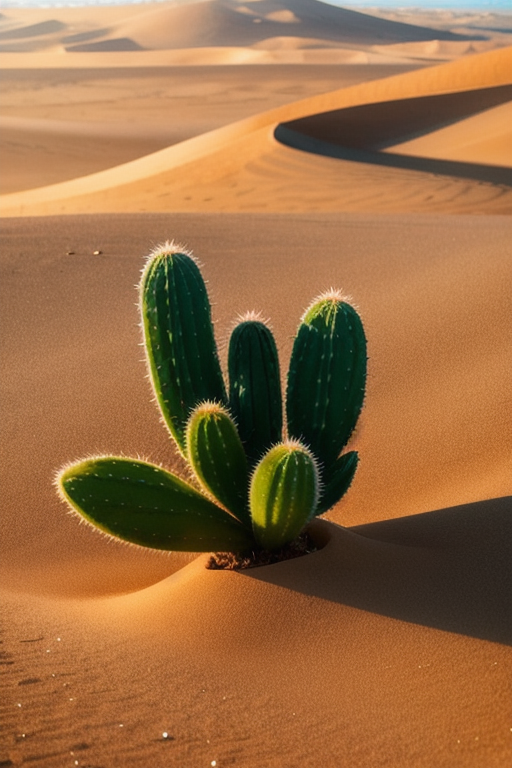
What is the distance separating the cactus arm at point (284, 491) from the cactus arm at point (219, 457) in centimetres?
13

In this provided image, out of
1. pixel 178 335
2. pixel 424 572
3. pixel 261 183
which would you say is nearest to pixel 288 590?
pixel 424 572

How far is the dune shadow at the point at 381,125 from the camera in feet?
58.7

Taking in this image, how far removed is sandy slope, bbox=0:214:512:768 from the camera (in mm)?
2244

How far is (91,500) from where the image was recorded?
2986mm

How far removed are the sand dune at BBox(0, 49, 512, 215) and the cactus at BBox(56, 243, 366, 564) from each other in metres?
10.6

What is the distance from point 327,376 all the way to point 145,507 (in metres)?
0.75

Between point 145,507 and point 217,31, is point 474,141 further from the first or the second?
point 217,31

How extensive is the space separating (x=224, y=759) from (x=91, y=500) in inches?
42.1

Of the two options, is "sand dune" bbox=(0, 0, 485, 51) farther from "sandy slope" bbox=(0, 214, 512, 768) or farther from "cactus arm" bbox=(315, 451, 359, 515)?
"cactus arm" bbox=(315, 451, 359, 515)

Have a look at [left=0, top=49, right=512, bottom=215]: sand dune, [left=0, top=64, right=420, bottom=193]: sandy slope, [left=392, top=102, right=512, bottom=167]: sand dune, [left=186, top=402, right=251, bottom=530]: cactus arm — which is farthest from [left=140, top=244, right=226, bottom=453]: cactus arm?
[left=0, top=64, right=420, bottom=193]: sandy slope

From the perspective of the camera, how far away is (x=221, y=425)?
2.94 meters

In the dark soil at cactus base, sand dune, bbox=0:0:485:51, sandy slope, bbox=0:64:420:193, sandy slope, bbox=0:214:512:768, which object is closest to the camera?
sandy slope, bbox=0:214:512:768

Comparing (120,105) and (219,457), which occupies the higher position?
(120,105)

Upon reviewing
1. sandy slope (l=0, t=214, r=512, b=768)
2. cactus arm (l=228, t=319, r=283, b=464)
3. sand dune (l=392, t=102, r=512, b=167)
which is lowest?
sandy slope (l=0, t=214, r=512, b=768)
